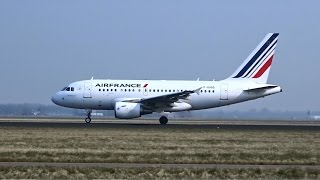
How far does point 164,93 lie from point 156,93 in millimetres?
674

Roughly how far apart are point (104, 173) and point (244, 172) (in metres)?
3.90

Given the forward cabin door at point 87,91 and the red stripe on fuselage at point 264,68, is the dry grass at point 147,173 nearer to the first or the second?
the forward cabin door at point 87,91

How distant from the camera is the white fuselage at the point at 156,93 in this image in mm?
55094

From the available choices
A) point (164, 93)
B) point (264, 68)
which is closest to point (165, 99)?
point (164, 93)

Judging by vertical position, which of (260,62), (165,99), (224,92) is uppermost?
(260,62)

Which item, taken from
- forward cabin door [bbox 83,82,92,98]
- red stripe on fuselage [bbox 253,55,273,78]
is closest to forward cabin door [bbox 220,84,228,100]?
red stripe on fuselage [bbox 253,55,273,78]

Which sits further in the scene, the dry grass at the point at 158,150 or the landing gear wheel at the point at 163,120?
the landing gear wheel at the point at 163,120

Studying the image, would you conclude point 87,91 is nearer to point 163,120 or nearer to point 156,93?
point 156,93

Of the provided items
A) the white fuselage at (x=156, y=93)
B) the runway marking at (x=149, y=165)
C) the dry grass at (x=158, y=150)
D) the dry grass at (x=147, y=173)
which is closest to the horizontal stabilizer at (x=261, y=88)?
the white fuselage at (x=156, y=93)

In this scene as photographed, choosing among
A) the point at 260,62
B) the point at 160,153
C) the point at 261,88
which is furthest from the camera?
the point at 260,62

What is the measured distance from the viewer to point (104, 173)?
17.9 meters

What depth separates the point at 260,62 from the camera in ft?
Result: 195

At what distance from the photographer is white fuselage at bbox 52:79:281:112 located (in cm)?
5509

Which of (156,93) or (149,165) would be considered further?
(156,93)
